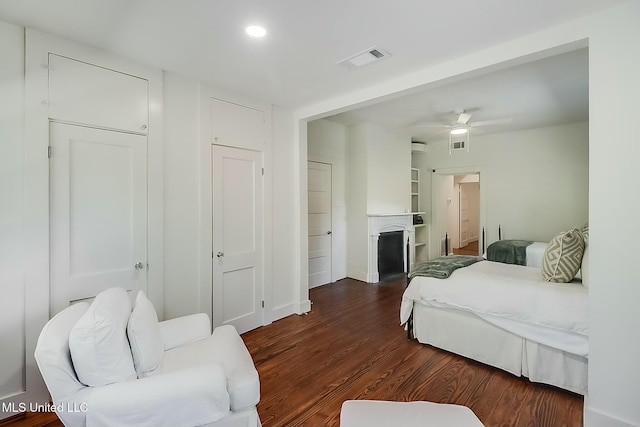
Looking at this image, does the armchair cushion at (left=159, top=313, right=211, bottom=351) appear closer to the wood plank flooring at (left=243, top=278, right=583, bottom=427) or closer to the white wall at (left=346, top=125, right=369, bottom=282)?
the wood plank flooring at (left=243, top=278, right=583, bottom=427)

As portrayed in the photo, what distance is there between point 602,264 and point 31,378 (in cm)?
376

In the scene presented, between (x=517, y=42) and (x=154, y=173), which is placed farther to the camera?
(x=154, y=173)

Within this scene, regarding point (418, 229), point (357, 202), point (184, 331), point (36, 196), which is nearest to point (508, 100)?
point (357, 202)

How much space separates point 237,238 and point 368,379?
187 centimetres

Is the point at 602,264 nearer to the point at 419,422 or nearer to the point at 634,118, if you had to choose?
the point at 634,118

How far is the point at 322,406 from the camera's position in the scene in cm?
207

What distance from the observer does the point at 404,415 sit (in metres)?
1.32

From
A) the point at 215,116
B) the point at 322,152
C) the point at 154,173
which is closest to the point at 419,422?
the point at 154,173

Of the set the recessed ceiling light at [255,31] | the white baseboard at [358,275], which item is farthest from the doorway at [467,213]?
the recessed ceiling light at [255,31]

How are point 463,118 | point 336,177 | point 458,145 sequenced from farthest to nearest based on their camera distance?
point 458,145, point 336,177, point 463,118

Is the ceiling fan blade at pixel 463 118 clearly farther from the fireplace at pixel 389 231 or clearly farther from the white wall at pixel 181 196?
the white wall at pixel 181 196

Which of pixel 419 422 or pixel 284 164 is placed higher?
pixel 284 164

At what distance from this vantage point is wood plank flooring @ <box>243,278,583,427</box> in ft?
6.54

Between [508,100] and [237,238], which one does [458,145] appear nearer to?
[508,100]
